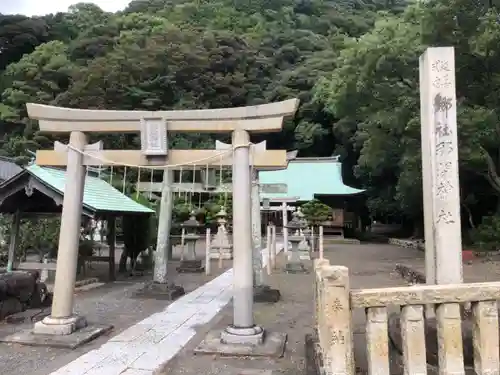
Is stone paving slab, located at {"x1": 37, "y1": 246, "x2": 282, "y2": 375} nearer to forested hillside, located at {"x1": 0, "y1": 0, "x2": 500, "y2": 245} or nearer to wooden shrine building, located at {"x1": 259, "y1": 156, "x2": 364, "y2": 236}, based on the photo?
forested hillside, located at {"x1": 0, "y1": 0, "x2": 500, "y2": 245}

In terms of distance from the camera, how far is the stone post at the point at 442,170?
15.0 ft

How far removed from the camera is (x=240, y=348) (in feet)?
19.1

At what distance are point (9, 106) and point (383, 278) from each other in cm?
3905

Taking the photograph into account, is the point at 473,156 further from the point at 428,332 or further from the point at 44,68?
the point at 44,68

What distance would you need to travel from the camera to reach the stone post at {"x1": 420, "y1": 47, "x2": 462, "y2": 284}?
459 centimetres

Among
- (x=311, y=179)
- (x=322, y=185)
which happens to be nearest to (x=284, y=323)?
(x=322, y=185)

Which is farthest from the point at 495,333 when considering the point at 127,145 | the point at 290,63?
the point at 290,63

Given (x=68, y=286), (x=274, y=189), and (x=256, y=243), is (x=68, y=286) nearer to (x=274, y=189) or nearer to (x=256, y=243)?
(x=256, y=243)

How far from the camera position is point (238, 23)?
57.9 m

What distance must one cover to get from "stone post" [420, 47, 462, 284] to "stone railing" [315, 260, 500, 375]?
3.54 feet

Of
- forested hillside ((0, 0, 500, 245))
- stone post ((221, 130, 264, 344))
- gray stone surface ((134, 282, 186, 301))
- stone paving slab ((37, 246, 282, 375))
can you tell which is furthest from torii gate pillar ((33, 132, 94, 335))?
forested hillside ((0, 0, 500, 245))

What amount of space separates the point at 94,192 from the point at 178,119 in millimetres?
6366

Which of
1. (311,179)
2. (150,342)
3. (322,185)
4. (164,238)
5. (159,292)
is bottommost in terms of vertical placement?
(150,342)

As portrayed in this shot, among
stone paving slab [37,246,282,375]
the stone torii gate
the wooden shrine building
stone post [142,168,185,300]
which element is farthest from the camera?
the wooden shrine building
